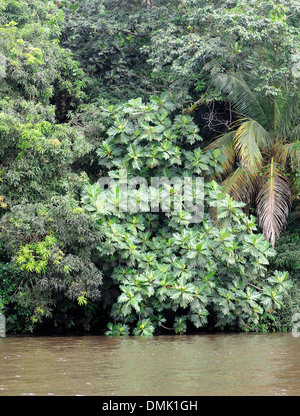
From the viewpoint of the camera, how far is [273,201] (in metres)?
13.3

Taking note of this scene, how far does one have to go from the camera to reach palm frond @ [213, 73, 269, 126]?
1446cm

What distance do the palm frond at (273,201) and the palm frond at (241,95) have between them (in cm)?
136

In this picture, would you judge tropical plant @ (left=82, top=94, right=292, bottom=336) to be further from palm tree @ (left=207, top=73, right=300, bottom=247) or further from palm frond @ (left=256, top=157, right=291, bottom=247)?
palm tree @ (left=207, top=73, right=300, bottom=247)

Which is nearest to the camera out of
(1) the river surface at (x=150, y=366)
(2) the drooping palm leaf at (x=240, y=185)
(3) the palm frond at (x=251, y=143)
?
(1) the river surface at (x=150, y=366)

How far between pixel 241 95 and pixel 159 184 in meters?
3.13

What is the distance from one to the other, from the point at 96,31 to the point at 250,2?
530 centimetres

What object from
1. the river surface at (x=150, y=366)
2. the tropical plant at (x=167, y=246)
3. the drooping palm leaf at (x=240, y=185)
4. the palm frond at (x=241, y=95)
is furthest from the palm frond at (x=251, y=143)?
the river surface at (x=150, y=366)

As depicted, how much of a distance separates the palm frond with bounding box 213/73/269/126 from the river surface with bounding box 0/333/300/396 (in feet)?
18.8

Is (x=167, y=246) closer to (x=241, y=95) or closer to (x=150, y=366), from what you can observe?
(x=241, y=95)

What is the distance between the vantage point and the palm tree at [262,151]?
527 inches

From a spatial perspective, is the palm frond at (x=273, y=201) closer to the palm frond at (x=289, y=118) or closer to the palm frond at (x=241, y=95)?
the palm frond at (x=289, y=118)

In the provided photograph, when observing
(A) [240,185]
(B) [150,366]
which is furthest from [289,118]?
(B) [150,366]

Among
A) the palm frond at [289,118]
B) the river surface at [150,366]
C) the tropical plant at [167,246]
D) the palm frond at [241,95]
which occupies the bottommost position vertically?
the river surface at [150,366]
